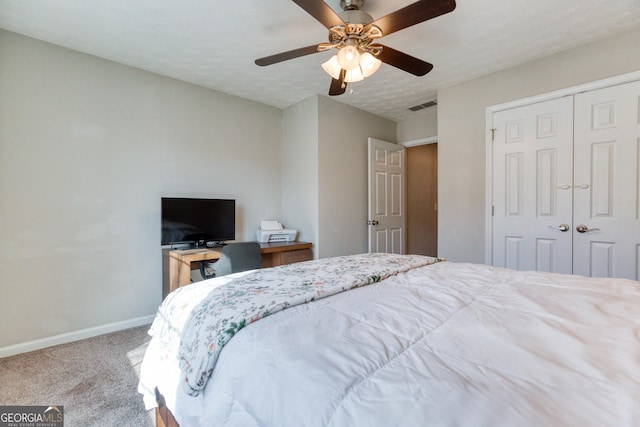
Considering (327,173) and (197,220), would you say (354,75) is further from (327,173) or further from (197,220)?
(197,220)

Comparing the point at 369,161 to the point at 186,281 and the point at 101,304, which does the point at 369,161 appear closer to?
the point at 186,281

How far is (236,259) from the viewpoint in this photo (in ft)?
8.39

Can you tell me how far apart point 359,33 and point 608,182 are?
2369mm

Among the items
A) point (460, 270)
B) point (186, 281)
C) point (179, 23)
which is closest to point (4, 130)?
point (179, 23)

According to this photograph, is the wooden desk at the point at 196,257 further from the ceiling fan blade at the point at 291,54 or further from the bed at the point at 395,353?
the ceiling fan blade at the point at 291,54

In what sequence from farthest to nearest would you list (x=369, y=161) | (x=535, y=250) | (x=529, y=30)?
(x=369, y=161) < (x=535, y=250) < (x=529, y=30)

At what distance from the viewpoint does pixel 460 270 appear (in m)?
1.67

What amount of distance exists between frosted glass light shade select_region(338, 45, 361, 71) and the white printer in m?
2.12

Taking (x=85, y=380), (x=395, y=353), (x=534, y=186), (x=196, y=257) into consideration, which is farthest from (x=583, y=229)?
(x=85, y=380)

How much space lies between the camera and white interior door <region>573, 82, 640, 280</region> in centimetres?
230

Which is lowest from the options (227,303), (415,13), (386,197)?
(227,303)

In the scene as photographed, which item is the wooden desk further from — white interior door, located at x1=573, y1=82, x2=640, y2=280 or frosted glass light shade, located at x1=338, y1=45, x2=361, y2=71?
white interior door, located at x1=573, y1=82, x2=640, y2=280

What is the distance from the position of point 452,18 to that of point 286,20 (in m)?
1.21

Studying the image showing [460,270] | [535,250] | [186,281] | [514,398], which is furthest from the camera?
[535,250]
